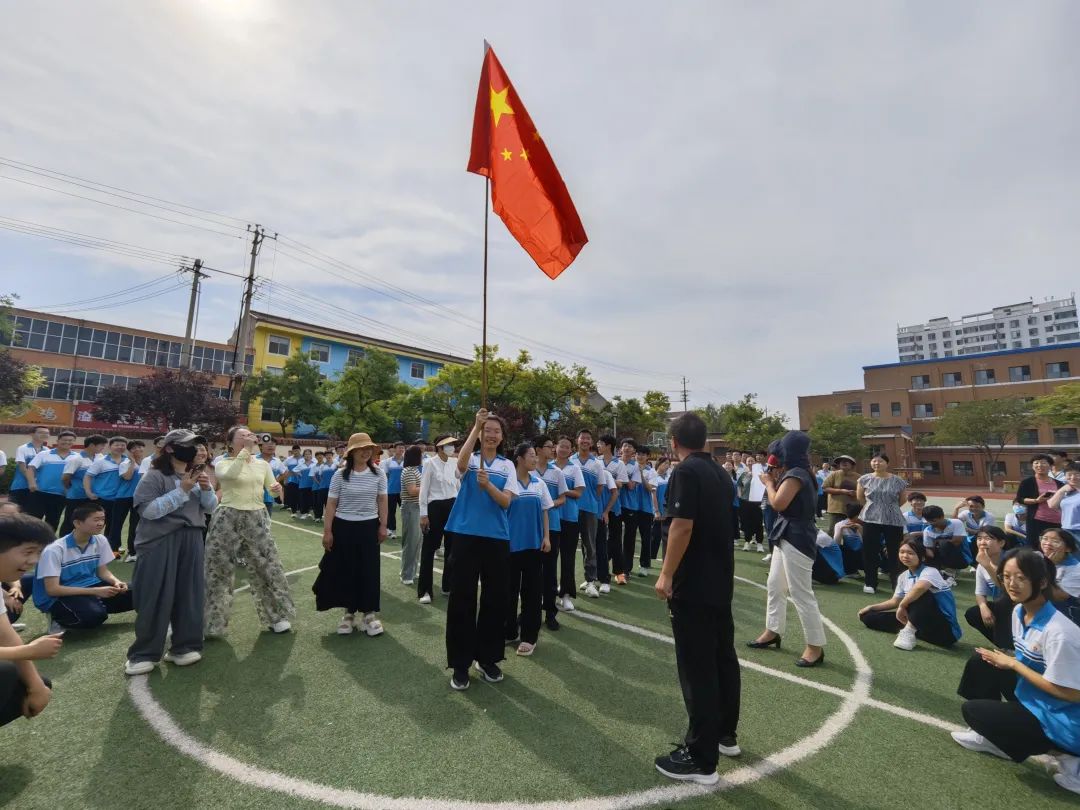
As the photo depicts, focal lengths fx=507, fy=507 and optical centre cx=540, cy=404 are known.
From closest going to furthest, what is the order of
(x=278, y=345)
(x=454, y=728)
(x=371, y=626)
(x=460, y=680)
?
(x=454, y=728) < (x=460, y=680) < (x=371, y=626) < (x=278, y=345)

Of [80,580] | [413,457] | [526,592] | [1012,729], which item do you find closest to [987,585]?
[1012,729]

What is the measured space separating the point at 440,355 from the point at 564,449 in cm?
5015

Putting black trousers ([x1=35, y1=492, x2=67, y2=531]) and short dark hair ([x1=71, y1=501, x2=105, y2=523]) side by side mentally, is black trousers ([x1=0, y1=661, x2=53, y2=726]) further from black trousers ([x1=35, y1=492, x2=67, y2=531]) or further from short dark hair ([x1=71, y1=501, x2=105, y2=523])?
black trousers ([x1=35, y1=492, x2=67, y2=531])

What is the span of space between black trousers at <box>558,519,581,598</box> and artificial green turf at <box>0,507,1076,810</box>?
1.13 metres

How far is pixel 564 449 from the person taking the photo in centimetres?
659

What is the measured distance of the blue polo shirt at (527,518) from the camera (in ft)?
16.4

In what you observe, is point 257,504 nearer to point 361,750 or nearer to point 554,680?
point 361,750

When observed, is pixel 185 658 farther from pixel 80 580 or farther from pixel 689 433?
pixel 689 433

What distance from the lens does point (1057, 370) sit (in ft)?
163

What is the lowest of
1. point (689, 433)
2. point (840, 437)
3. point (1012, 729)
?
point (1012, 729)

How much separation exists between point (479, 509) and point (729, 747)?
2.38 m

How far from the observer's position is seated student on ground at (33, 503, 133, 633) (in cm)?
484

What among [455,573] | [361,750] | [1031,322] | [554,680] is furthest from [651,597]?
[1031,322]

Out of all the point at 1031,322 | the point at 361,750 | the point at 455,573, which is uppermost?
the point at 1031,322
